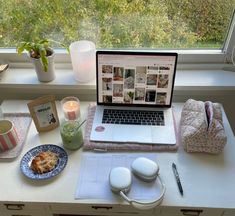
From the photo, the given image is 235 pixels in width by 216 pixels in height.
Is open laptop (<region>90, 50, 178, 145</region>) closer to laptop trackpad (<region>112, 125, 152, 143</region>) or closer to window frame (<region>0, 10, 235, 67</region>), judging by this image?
laptop trackpad (<region>112, 125, 152, 143</region>)

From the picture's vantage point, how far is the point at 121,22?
1.17 meters

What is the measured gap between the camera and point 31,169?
0.85 meters

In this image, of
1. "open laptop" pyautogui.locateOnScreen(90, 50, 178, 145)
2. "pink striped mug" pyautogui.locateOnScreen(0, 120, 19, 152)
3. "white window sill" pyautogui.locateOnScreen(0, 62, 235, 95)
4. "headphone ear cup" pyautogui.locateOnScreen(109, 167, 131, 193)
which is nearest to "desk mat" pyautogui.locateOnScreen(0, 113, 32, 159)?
"pink striped mug" pyautogui.locateOnScreen(0, 120, 19, 152)

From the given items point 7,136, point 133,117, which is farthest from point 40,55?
point 133,117

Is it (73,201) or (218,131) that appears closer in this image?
(73,201)

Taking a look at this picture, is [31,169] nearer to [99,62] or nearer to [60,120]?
[60,120]

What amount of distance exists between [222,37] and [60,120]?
868 millimetres

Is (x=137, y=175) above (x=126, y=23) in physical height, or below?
below

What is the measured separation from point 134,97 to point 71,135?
0.34m

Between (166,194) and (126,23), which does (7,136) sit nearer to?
(166,194)

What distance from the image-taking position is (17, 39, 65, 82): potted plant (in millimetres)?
1064

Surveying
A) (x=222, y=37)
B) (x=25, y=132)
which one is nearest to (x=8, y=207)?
(x=25, y=132)

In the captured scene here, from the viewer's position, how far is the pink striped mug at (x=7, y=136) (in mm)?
909

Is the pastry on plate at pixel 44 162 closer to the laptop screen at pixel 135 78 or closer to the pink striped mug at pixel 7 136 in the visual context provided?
the pink striped mug at pixel 7 136
